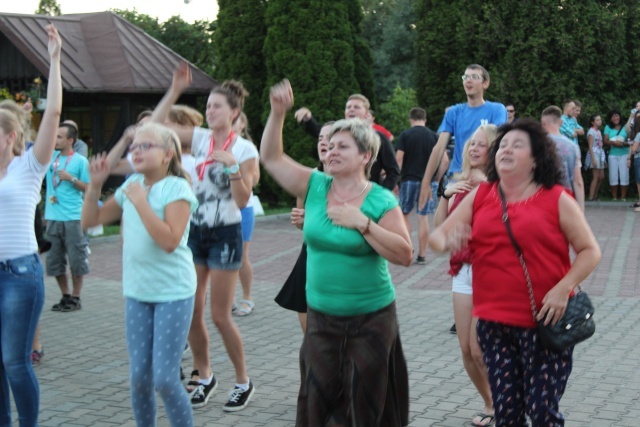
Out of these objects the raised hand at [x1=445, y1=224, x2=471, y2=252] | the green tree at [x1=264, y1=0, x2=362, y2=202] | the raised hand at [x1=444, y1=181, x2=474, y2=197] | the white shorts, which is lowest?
the white shorts

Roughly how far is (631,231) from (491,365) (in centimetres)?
1155

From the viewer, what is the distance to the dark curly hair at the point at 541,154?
13.5ft

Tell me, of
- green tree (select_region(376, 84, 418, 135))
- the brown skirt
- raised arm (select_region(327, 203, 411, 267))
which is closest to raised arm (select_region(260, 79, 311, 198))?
raised arm (select_region(327, 203, 411, 267))

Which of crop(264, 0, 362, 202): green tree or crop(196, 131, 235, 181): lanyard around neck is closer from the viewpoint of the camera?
crop(196, 131, 235, 181): lanyard around neck

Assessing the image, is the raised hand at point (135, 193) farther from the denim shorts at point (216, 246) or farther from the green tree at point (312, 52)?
the green tree at point (312, 52)

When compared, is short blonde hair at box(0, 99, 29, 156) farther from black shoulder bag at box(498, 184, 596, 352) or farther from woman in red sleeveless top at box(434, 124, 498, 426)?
black shoulder bag at box(498, 184, 596, 352)

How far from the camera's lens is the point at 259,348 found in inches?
301

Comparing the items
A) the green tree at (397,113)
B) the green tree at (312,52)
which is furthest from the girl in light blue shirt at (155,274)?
the green tree at (397,113)

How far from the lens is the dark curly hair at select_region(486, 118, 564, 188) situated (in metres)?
4.13

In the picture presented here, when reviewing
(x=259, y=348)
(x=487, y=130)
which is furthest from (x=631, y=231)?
(x=487, y=130)

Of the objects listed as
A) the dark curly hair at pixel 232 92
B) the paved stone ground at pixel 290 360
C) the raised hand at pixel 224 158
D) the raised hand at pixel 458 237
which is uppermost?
the dark curly hair at pixel 232 92

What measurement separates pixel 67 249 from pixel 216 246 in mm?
3779

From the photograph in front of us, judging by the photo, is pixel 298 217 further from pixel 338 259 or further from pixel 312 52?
pixel 312 52

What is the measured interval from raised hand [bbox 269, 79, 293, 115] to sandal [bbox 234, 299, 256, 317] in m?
4.85
